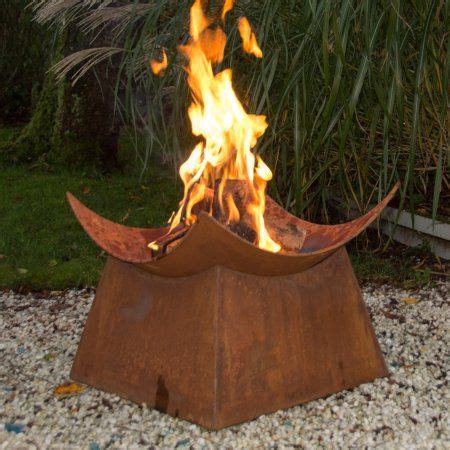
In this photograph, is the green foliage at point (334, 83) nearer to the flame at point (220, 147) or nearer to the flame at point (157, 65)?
the flame at point (157, 65)

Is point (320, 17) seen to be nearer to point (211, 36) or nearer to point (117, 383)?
point (211, 36)

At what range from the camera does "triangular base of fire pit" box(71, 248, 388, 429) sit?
6.56 ft

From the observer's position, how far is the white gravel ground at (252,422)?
6.43 feet

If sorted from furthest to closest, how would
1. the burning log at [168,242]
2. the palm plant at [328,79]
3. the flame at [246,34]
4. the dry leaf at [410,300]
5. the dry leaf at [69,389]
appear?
the dry leaf at [410,300]
the flame at [246,34]
the palm plant at [328,79]
the dry leaf at [69,389]
the burning log at [168,242]

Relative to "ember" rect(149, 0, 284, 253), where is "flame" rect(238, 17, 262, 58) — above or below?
above

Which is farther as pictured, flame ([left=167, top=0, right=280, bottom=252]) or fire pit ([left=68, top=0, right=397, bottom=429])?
flame ([left=167, top=0, right=280, bottom=252])

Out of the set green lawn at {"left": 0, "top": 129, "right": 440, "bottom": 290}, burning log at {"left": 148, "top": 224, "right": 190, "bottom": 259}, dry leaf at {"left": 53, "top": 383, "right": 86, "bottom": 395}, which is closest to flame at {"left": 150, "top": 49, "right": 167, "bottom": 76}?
burning log at {"left": 148, "top": 224, "right": 190, "bottom": 259}

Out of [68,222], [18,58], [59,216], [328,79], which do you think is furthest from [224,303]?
[18,58]

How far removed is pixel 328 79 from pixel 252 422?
106cm

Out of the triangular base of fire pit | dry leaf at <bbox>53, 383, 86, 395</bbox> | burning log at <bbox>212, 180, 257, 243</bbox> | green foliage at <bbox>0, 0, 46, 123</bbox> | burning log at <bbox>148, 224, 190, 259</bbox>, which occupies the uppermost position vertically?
burning log at <bbox>212, 180, 257, 243</bbox>

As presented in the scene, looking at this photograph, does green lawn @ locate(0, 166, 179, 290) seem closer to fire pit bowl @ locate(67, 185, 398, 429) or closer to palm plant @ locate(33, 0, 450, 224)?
palm plant @ locate(33, 0, 450, 224)

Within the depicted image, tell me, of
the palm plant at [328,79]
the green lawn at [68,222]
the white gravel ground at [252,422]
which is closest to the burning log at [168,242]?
the white gravel ground at [252,422]

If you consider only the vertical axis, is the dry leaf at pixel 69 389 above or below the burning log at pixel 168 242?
below

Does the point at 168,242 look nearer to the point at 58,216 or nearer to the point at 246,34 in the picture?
the point at 246,34
